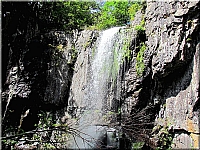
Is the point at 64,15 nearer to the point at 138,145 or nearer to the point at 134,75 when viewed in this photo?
the point at 134,75

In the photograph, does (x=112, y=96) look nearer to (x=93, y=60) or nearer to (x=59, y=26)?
(x=93, y=60)

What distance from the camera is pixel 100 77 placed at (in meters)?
6.89

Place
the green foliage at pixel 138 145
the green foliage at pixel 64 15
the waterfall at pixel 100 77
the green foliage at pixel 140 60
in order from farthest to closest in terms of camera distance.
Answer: the green foliage at pixel 64 15 → the waterfall at pixel 100 77 → the green foliage at pixel 140 60 → the green foliage at pixel 138 145

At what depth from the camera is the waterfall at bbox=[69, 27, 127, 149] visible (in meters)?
6.54

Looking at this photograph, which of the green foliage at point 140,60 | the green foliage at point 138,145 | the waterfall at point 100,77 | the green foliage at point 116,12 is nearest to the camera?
the green foliage at point 138,145

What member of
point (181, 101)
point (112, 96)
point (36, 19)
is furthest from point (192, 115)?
point (36, 19)

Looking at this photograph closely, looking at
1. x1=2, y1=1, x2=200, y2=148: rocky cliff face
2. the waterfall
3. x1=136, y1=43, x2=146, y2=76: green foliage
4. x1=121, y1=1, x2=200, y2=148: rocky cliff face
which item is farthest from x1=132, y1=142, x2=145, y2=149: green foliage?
x1=136, y1=43, x2=146, y2=76: green foliage

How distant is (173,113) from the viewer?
562 centimetres

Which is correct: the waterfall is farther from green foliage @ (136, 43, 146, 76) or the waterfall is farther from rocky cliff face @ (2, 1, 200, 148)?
green foliage @ (136, 43, 146, 76)

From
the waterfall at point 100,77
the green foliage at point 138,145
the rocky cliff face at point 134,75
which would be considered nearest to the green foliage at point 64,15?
the rocky cliff face at point 134,75

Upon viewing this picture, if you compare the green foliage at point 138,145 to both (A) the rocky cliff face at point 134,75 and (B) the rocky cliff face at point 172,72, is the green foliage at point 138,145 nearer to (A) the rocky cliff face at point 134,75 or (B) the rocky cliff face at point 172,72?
(A) the rocky cliff face at point 134,75

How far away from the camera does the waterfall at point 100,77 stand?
6535 mm

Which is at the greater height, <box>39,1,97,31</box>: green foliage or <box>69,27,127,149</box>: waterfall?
<box>39,1,97,31</box>: green foliage

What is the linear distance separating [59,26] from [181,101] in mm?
5764
